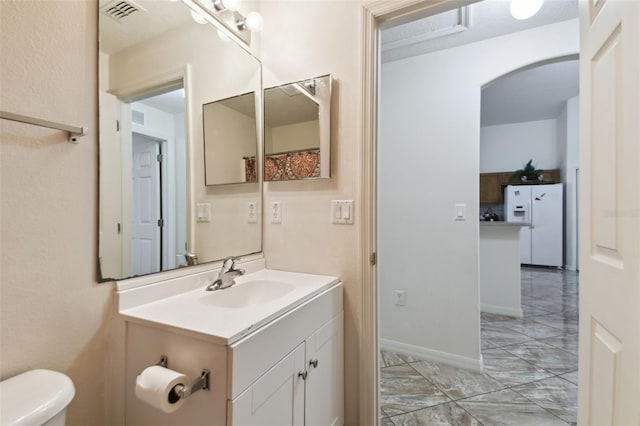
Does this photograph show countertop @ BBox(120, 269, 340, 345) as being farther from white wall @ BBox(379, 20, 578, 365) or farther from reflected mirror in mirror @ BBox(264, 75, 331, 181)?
white wall @ BBox(379, 20, 578, 365)

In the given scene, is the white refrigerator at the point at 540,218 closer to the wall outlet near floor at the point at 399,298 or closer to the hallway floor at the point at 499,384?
the hallway floor at the point at 499,384

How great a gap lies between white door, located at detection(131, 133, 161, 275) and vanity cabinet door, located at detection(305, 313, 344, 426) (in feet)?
2.33

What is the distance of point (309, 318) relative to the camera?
1.19 meters

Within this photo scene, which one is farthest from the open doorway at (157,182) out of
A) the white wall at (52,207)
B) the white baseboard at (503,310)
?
the white baseboard at (503,310)

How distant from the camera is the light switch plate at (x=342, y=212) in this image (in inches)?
58.0

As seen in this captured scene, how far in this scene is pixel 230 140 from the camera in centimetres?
162

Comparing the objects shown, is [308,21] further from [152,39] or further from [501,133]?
[501,133]

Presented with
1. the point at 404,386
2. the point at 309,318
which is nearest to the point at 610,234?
the point at 309,318

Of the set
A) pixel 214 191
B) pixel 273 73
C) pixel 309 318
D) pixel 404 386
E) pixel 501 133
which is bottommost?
pixel 404 386

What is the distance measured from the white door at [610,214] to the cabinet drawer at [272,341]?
936mm

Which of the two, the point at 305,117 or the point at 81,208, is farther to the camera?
the point at 305,117

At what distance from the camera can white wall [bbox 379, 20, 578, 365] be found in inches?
87.2

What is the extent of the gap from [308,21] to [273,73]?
329 mm

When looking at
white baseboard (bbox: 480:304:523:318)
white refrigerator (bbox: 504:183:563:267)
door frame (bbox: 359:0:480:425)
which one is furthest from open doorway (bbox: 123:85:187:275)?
white refrigerator (bbox: 504:183:563:267)
